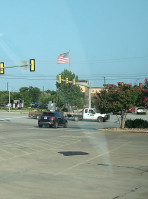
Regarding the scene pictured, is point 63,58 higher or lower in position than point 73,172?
higher

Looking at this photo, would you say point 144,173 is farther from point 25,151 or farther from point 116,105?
point 116,105

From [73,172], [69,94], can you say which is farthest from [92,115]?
[73,172]

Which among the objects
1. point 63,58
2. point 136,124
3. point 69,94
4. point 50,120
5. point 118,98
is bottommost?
point 136,124

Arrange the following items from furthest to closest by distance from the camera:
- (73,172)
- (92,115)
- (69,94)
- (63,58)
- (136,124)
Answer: (69,94), (63,58), (92,115), (136,124), (73,172)

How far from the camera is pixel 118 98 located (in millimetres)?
30625

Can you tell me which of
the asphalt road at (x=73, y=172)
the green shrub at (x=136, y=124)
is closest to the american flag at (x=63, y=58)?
the green shrub at (x=136, y=124)

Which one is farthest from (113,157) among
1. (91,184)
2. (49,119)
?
(49,119)

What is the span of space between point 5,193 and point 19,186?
87cm

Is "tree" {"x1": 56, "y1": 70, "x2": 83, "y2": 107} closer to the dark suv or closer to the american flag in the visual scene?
the american flag

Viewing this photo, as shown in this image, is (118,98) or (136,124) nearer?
(118,98)

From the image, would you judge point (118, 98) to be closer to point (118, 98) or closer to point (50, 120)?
point (118, 98)

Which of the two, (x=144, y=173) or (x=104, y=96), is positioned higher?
(x=104, y=96)

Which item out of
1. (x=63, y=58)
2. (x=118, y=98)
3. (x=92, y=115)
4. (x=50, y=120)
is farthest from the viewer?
(x=63, y=58)

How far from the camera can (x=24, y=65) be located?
3591cm
